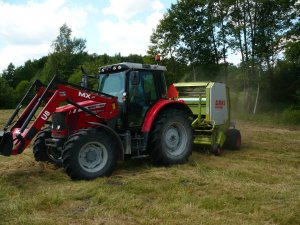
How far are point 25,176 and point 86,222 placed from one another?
2.65 meters

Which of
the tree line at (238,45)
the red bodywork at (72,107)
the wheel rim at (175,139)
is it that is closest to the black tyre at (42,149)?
the red bodywork at (72,107)

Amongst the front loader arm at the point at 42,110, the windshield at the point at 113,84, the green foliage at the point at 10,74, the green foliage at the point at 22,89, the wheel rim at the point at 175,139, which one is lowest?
the wheel rim at the point at 175,139

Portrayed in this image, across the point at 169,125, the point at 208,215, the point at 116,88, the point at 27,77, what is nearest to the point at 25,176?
the point at 116,88

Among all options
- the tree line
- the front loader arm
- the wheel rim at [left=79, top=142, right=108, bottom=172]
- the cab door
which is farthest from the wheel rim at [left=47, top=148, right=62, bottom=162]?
the tree line

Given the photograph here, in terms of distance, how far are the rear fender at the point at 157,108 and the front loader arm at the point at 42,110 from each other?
2.31 ft

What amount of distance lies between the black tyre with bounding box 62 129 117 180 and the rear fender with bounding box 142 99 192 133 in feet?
3.07

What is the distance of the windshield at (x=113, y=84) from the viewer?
7535 mm

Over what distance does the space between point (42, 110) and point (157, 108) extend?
90.4 inches

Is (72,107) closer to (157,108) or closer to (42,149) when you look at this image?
(42,149)

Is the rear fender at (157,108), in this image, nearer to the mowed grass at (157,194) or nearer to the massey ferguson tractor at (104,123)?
the massey ferguson tractor at (104,123)

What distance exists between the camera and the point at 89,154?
21.6 feet

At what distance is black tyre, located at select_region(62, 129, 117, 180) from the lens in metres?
6.26

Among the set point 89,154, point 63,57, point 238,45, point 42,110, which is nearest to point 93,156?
point 89,154

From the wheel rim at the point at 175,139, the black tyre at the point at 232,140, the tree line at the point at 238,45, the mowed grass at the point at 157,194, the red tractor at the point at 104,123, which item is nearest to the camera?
the mowed grass at the point at 157,194
